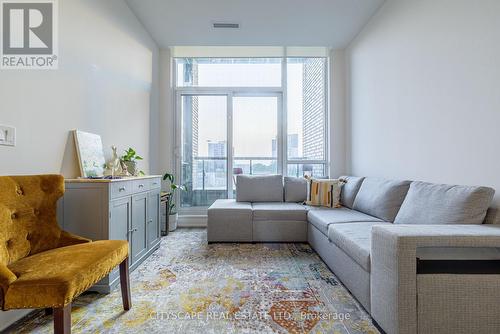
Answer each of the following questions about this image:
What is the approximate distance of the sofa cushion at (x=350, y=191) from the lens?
3.18 m

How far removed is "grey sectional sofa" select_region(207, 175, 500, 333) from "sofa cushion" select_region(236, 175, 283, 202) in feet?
4.20

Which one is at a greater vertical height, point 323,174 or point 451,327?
point 323,174

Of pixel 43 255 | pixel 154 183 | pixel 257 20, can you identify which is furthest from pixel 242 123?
pixel 43 255

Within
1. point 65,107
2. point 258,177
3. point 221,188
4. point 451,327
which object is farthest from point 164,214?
point 451,327

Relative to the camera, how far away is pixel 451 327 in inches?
51.4

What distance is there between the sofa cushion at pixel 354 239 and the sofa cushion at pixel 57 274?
5.22ft

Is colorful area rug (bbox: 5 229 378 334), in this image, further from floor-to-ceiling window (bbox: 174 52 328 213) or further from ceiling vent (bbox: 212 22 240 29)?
ceiling vent (bbox: 212 22 240 29)

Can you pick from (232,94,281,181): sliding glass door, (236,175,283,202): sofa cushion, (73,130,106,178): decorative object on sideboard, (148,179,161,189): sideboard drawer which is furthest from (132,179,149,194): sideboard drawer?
(232,94,281,181): sliding glass door

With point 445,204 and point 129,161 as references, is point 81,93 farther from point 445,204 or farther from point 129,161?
point 445,204

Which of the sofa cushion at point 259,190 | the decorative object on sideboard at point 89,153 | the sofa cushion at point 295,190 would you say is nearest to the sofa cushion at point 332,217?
the sofa cushion at point 295,190

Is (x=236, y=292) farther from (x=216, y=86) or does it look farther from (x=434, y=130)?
(x=216, y=86)

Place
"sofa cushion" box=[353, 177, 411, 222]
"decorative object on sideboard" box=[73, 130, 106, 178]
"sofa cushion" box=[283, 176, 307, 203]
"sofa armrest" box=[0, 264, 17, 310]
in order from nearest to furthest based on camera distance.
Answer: "sofa armrest" box=[0, 264, 17, 310]
"decorative object on sideboard" box=[73, 130, 106, 178]
"sofa cushion" box=[353, 177, 411, 222]
"sofa cushion" box=[283, 176, 307, 203]

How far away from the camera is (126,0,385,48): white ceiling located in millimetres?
3014

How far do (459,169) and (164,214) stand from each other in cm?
338
